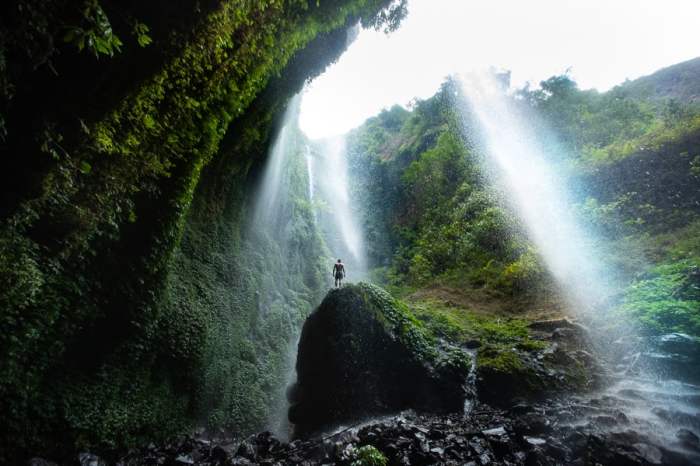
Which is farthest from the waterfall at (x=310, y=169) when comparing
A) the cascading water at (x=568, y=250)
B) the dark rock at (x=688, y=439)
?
the dark rock at (x=688, y=439)

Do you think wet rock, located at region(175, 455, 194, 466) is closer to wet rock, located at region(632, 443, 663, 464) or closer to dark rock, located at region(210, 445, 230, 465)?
dark rock, located at region(210, 445, 230, 465)

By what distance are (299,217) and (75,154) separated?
15.8 metres

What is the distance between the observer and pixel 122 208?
5.80 m

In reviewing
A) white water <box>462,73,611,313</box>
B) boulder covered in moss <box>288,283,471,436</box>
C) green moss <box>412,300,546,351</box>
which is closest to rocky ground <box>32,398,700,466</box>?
boulder covered in moss <box>288,283,471,436</box>

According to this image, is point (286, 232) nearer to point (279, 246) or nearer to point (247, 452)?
point (279, 246)

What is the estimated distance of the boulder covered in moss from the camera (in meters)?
9.02

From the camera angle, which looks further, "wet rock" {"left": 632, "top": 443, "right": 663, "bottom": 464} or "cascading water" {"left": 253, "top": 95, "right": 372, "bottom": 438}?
"cascading water" {"left": 253, "top": 95, "right": 372, "bottom": 438}

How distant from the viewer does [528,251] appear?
16.5 meters

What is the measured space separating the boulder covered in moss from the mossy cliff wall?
248 cm

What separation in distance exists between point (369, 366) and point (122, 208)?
6.82 m

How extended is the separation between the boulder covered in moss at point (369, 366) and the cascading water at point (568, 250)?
317 centimetres

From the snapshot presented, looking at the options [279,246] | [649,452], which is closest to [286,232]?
[279,246]

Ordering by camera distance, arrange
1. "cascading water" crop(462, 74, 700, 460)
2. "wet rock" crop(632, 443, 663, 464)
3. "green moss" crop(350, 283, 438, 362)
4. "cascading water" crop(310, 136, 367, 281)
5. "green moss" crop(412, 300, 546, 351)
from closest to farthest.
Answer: "wet rock" crop(632, 443, 663, 464) → "cascading water" crop(462, 74, 700, 460) → "green moss" crop(350, 283, 438, 362) → "green moss" crop(412, 300, 546, 351) → "cascading water" crop(310, 136, 367, 281)

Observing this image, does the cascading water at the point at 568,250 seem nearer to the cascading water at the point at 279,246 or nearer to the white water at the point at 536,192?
the white water at the point at 536,192
